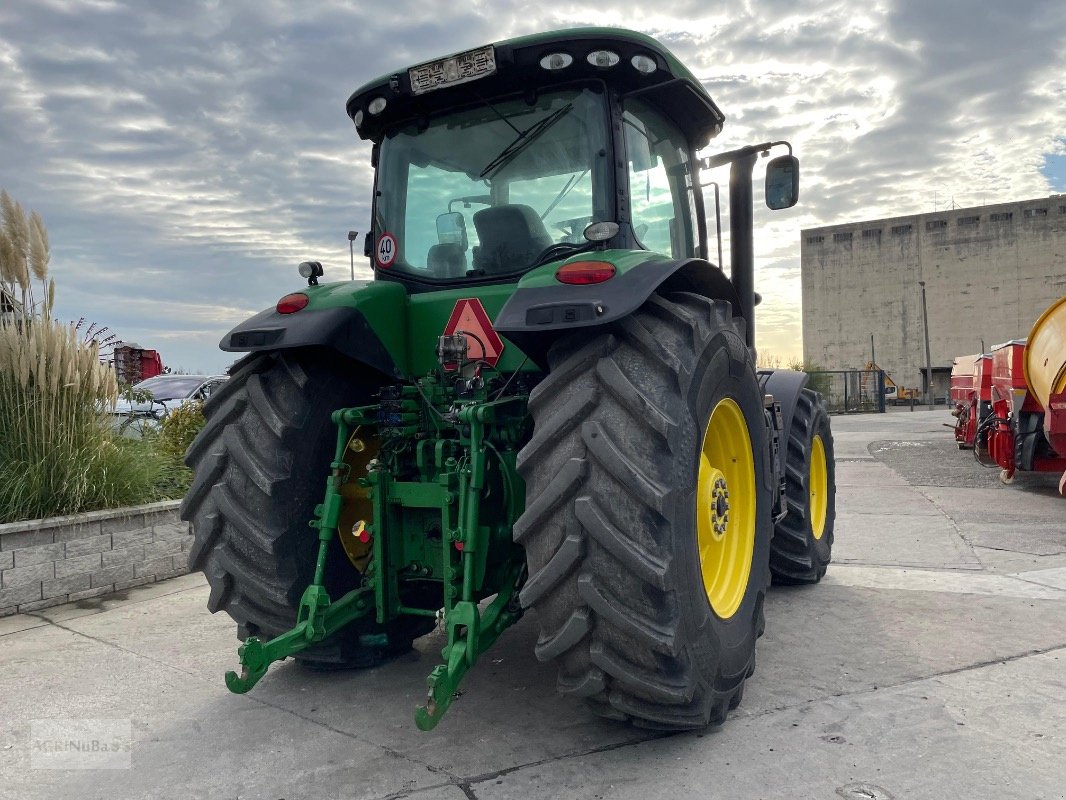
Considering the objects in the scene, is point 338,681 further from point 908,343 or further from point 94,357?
point 908,343

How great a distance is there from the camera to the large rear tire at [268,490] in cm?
325

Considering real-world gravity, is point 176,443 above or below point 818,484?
above

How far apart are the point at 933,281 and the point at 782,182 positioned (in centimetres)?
5122

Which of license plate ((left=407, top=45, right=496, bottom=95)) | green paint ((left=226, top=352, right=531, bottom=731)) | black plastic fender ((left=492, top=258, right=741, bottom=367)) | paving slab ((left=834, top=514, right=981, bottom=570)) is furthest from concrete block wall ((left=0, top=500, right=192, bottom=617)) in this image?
paving slab ((left=834, top=514, right=981, bottom=570))

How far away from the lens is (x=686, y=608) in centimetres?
258

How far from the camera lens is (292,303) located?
345cm

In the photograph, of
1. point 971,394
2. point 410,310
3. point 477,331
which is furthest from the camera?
point 971,394

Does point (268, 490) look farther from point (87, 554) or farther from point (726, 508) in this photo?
point (87, 554)

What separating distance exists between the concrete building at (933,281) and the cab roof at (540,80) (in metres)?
49.9

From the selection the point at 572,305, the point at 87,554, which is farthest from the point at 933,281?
the point at 572,305

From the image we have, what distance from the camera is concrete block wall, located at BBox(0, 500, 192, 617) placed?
490cm

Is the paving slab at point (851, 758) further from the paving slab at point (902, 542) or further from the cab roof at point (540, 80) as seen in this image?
the paving slab at point (902, 542)

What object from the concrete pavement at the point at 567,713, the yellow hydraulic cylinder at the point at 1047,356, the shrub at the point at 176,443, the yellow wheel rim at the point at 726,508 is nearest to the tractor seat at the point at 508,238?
the yellow wheel rim at the point at 726,508

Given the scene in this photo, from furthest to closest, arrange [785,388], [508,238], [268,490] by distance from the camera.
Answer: [785,388] → [508,238] → [268,490]
